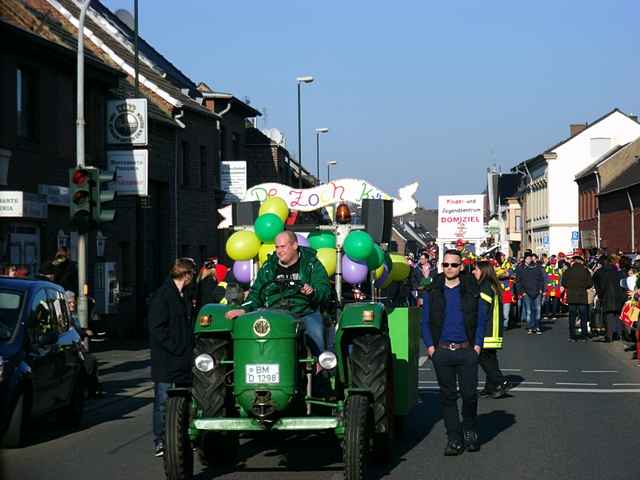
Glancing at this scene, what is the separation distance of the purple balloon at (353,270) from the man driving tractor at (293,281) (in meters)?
2.34

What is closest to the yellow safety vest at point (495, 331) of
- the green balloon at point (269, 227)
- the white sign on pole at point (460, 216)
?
the green balloon at point (269, 227)

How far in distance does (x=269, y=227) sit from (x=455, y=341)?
2584 mm

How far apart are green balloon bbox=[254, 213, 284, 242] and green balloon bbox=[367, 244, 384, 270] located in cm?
98

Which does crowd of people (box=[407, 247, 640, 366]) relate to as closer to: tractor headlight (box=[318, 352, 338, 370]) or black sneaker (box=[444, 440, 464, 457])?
black sneaker (box=[444, 440, 464, 457])

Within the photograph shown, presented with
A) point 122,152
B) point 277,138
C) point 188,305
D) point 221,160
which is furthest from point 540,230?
point 188,305

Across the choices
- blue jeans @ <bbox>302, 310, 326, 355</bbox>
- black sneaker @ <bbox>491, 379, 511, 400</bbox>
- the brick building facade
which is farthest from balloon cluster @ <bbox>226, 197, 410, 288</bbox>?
the brick building facade

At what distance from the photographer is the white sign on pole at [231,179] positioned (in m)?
44.0

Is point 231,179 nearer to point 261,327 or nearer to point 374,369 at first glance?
point 374,369

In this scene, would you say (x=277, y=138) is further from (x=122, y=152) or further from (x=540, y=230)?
(x=540, y=230)

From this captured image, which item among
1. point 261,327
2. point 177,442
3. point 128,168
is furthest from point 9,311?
point 128,168

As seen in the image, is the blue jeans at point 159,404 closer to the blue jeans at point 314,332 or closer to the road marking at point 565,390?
the blue jeans at point 314,332

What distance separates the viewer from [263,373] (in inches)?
344

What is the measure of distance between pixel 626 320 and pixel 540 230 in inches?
3010

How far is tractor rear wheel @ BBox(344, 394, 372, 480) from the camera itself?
8531 millimetres
